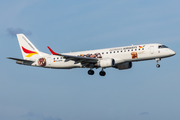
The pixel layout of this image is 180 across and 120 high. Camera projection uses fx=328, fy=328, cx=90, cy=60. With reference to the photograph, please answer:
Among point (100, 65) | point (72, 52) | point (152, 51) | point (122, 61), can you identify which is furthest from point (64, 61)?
point (152, 51)

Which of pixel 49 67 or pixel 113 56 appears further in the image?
pixel 49 67

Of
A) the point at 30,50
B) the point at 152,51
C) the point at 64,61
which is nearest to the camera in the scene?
the point at 152,51

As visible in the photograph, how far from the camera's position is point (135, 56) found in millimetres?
55062

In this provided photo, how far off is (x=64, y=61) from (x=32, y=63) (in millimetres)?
7303

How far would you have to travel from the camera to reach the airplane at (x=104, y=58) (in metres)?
54.9

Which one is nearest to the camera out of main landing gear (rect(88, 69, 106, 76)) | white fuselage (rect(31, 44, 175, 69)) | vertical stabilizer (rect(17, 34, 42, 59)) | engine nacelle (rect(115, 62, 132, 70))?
white fuselage (rect(31, 44, 175, 69))

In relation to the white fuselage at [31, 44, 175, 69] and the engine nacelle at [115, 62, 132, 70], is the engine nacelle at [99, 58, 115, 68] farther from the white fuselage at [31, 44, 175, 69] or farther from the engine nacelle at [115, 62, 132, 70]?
the engine nacelle at [115, 62, 132, 70]

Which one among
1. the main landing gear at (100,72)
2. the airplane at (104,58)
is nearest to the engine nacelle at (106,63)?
the airplane at (104,58)

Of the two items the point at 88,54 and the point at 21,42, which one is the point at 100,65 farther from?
the point at 21,42

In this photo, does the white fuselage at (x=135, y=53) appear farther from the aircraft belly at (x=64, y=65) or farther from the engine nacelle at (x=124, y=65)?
the engine nacelle at (x=124, y=65)

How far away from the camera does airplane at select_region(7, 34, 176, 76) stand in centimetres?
5491

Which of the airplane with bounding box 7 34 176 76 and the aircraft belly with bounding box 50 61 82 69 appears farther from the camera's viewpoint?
the aircraft belly with bounding box 50 61 82 69

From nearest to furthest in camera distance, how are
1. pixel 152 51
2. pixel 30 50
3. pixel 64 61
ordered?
pixel 152 51 < pixel 64 61 < pixel 30 50

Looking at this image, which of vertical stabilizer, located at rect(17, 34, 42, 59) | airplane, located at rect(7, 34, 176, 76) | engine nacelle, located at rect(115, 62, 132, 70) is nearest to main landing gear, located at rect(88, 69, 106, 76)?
airplane, located at rect(7, 34, 176, 76)
